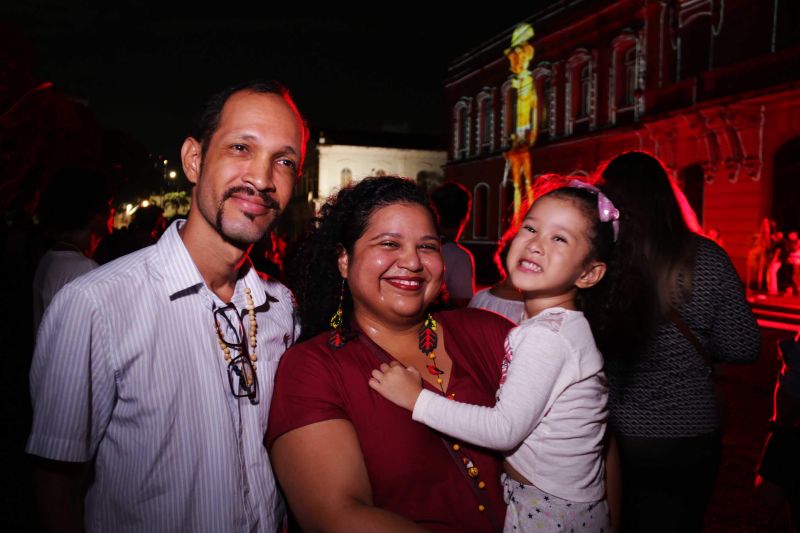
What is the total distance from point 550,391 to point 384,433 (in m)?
0.65

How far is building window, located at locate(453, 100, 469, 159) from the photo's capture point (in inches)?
1270

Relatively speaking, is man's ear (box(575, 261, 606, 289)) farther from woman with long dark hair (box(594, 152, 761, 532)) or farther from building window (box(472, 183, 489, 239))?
building window (box(472, 183, 489, 239))

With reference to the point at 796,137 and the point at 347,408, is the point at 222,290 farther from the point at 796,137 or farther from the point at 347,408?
the point at 796,137

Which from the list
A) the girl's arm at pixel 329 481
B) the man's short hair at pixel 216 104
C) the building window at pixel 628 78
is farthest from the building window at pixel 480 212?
the girl's arm at pixel 329 481

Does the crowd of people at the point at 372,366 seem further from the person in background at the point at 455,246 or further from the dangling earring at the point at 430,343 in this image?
the person in background at the point at 455,246

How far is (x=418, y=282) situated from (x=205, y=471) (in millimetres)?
1000

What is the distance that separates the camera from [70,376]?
5.62 ft

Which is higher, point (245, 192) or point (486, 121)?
point (486, 121)

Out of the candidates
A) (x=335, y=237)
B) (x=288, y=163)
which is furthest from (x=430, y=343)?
(x=288, y=163)

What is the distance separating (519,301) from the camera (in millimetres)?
3842

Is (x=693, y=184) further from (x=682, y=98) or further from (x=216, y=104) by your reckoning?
(x=216, y=104)

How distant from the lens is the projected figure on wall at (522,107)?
2641 centimetres

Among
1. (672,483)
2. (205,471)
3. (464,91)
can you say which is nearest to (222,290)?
(205,471)

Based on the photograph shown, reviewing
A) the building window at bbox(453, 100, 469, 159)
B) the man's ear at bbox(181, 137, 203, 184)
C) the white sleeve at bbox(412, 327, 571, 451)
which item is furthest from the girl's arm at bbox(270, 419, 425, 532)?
the building window at bbox(453, 100, 469, 159)
